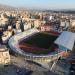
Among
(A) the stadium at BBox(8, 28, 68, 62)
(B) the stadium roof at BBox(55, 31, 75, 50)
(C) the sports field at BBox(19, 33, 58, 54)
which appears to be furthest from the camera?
(B) the stadium roof at BBox(55, 31, 75, 50)

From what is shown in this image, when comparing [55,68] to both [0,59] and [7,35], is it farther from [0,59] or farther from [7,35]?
[7,35]

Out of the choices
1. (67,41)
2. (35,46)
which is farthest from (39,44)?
(67,41)

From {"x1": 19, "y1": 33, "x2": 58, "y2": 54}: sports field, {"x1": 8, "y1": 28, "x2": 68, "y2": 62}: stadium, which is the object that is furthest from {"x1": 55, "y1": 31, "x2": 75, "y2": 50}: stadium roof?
{"x1": 19, "y1": 33, "x2": 58, "y2": 54}: sports field

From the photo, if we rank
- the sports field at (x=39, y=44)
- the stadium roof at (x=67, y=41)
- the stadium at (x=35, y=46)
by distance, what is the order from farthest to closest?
the stadium roof at (x=67, y=41) → the sports field at (x=39, y=44) → the stadium at (x=35, y=46)

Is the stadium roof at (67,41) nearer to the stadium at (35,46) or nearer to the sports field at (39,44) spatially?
the stadium at (35,46)

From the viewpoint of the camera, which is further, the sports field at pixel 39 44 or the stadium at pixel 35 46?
the sports field at pixel 39 44

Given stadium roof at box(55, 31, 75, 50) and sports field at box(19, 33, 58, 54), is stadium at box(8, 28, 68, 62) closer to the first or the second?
sports field at box(19, 33, 58, 54)

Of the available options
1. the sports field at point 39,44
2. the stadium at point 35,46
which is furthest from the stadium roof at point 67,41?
the sports field at point 39,44

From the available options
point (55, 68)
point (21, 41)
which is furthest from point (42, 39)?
point (55, 68)

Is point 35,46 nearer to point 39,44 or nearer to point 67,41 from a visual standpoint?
point 39,44
